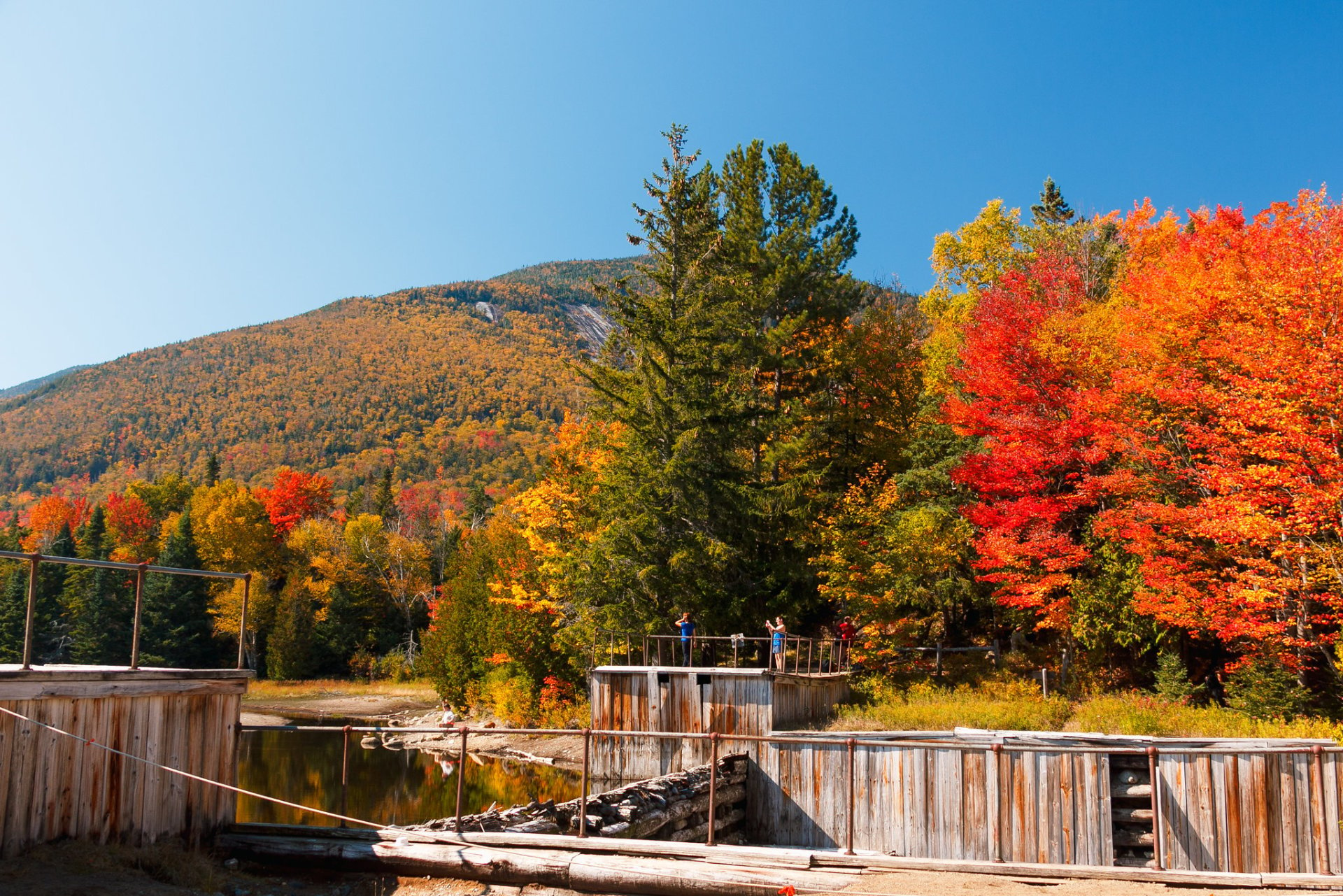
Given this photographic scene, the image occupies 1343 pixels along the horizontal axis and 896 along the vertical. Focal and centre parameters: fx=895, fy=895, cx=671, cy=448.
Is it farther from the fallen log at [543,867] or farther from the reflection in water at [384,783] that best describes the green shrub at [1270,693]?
the reflection in water at [384,783]

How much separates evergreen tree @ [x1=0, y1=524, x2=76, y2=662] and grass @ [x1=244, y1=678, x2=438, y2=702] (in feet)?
39.8

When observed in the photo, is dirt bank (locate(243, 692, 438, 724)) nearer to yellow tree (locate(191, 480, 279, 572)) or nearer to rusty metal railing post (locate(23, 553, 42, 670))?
yellow tree (locate(191, 480, 279, 572))

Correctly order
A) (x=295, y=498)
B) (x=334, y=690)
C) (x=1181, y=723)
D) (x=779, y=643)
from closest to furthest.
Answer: (x=1181, y=723) → (x=779, y=643) → (x=334, y=690) → (x=295, y=498)

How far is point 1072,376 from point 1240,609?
29.9ft

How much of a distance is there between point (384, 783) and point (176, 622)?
39.2m

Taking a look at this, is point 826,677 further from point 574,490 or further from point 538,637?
point 538,637

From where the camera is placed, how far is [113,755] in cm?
946

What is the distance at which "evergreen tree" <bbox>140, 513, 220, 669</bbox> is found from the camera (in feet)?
→ 195

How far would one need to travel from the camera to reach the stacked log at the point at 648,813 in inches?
468

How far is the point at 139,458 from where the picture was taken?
14050 cm

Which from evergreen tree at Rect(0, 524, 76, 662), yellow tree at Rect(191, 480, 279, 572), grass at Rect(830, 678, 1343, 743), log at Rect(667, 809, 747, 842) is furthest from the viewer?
yellow tree at Rect(191, 480, 279, 572)

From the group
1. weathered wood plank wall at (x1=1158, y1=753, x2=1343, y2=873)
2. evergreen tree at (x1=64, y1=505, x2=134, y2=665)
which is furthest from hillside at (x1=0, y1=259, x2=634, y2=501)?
weathered wood plank wall at (x1=1158, y1=753, x2=1343, y2=873)

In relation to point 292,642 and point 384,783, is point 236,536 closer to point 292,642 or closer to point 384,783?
point 292,642

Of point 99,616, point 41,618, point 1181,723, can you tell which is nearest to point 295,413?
point 41,618
